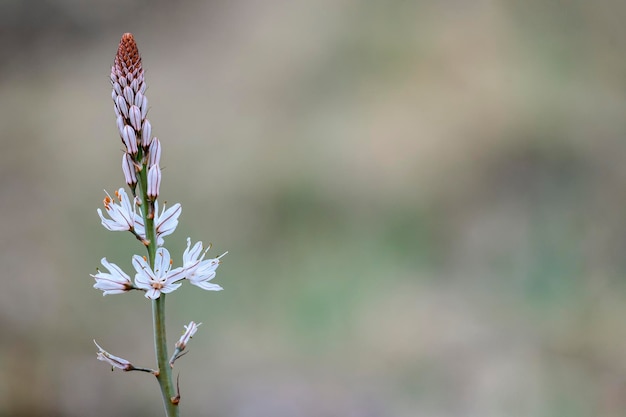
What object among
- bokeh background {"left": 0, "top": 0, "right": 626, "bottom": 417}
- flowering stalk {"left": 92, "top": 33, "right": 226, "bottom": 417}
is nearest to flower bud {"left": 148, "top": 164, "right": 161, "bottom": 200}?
flowering stalk {"left": 92, "top": 33, "right": 226, "bottom": 417}

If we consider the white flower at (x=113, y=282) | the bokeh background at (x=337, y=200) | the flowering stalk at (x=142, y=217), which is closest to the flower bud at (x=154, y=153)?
the flowering stalk at (x=142, y=217)

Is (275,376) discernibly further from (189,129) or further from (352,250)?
(189,129)

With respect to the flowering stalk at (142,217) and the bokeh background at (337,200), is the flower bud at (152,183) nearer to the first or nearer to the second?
the flowering stalk at (142,217)

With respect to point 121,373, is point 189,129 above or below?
above

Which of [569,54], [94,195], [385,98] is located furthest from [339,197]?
[569,54]

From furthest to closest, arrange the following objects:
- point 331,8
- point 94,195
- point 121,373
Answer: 1. point 331,8
2. point 94,195
3. point 121,373

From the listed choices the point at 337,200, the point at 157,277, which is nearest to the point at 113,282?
the point at 157,277

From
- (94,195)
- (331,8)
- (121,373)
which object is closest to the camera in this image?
(121,373)

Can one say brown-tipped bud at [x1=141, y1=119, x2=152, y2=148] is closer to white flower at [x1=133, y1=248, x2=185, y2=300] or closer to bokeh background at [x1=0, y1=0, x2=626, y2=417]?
white flower at [x1=133, y1=248, x2=185, y2=300]
